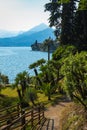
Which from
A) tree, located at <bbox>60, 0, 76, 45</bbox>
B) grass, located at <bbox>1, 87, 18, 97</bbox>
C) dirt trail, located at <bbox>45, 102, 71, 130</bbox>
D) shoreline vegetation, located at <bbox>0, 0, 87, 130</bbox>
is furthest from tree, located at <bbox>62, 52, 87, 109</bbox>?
tree, located at <bbox>60, 0, 76, 45</bbox>

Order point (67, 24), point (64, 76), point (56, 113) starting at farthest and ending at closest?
point (67, 24), point (56, 113), point (64, 76)

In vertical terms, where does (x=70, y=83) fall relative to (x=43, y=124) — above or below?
above

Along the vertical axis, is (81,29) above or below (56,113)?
above

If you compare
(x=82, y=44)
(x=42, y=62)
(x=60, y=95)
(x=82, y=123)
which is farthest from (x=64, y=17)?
(x=82, y=123)

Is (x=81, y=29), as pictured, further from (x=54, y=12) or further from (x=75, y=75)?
(x=75, y=75)

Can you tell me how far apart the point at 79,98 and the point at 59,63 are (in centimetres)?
1362

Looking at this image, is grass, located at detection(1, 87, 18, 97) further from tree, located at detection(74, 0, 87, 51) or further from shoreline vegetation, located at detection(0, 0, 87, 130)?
tree, located at detection(74, 0, 87, 51)

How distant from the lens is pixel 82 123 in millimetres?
13852

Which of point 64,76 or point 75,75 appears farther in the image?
point 64,76

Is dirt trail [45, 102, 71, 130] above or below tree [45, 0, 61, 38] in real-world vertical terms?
below

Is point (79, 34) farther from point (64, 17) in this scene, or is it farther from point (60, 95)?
point (60, 95)

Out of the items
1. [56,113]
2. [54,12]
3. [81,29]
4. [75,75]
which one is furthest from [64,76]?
[54,12]

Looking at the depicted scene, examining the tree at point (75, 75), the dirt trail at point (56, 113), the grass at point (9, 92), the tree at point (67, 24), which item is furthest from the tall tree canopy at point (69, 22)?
the tree at point (75, 75)

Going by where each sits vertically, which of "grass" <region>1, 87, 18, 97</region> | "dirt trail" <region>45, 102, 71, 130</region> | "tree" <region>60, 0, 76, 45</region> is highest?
"tree" <region>60, 0, 76, 45</region>
